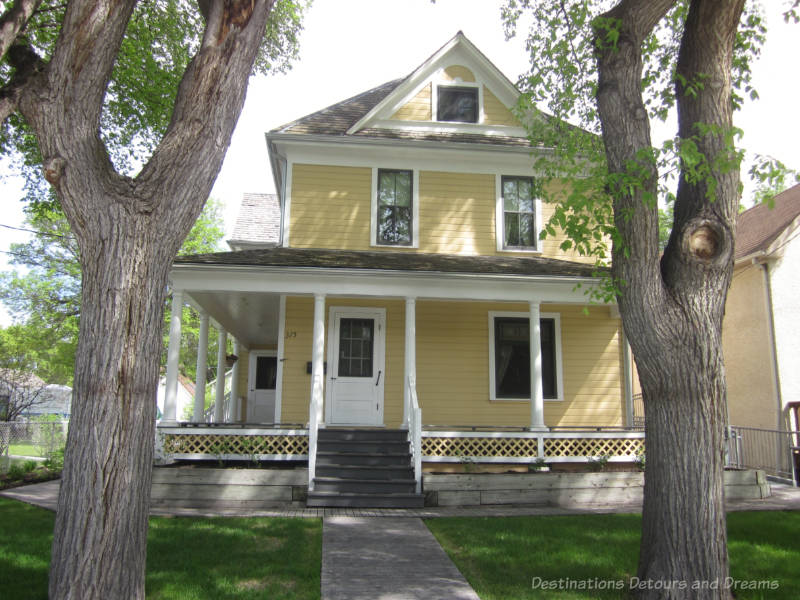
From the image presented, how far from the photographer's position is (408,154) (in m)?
12.8

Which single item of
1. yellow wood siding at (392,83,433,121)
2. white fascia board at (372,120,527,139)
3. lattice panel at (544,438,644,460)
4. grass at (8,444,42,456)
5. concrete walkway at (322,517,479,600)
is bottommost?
concrete walkway at (322,517,479,600)

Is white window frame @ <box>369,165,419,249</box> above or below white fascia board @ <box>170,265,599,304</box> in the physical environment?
above

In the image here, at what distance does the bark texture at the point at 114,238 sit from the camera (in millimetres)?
3912

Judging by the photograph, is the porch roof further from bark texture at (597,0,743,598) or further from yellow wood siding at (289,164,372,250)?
bark texture at (597,0,743,598)

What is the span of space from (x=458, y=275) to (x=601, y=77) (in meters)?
5.22

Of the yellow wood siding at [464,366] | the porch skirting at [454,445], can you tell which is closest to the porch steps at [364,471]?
the porch skirting at [454,445]

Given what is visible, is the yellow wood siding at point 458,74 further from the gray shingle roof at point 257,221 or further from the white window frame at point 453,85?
the gray shingle roof at point 257,221

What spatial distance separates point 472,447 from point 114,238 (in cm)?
766

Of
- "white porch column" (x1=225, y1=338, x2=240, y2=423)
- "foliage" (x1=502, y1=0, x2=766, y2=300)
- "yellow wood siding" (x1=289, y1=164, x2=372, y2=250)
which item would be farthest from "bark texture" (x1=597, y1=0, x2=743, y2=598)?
"white porch column" (x1=225, y1=338, x2=240, y2=423)

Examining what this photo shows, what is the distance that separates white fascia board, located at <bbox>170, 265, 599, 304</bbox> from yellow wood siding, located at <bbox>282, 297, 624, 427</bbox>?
59.3 inches

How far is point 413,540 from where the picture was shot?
686 centimetres

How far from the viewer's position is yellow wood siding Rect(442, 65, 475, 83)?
13477 millimetres

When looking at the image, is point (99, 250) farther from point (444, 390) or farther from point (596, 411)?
point (596, 411)

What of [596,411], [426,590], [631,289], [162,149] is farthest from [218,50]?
[596,411]
